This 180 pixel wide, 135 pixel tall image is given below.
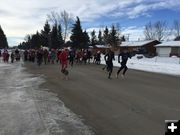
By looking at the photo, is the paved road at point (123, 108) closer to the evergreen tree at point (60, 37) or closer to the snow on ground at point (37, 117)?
the snow on ground at point (37, 117)

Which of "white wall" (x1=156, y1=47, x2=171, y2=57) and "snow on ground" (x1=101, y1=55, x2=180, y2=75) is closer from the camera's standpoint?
"snow on ground" (x1=101, y1=55, x2=180, y2=75)

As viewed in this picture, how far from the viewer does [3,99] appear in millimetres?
11617

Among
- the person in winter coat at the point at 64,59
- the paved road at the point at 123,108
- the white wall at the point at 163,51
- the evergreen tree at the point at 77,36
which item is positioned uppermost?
the evergreen tree at the point at 77,36

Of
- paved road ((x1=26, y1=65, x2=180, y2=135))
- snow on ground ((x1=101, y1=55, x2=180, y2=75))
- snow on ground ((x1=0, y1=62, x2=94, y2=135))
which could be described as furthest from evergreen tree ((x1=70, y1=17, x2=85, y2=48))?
snow on ground ((x1=0, y1=62, x2=94, y2=135))

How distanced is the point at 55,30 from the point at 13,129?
10070 centimetres

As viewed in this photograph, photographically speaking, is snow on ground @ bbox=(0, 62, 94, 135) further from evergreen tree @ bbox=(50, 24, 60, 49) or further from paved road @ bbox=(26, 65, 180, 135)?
evergreen tree @ bbox=(50, 24, 60, 49)

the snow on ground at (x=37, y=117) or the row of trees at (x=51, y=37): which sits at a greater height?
the row of trees at (x=51, y=37)

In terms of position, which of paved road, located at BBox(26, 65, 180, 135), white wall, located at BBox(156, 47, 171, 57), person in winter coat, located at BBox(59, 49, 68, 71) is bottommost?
white wall, located at BBox(156, 47, 171, 57)

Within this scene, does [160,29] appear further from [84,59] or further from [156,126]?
[156,126]

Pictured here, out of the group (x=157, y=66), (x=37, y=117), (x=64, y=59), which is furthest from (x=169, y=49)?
(x=37, y=117)

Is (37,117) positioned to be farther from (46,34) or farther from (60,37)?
(46,34)

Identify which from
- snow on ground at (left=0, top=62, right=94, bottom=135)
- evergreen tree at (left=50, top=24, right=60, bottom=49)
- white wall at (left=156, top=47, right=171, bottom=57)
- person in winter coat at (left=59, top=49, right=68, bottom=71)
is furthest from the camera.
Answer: evergreen tree at (left=50, top=24, right=60, bottom=49)

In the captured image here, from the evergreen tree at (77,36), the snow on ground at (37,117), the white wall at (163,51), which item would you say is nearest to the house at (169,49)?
the white wall at (163,51)

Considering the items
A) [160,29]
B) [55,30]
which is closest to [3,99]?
[55,30]
